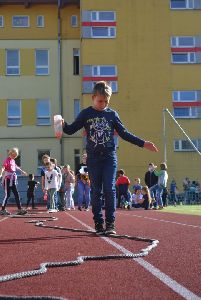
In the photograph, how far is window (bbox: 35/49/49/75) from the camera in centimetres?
4203

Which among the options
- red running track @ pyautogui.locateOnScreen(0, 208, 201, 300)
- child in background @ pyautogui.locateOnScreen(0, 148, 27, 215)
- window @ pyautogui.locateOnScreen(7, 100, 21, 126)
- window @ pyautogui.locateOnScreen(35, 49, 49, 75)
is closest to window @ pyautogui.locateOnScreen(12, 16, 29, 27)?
window @ pyautogui.locateOnScreen(35, 49, 49, 75)

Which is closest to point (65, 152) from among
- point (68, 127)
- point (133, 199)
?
point (133, 199)

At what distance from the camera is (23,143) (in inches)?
1630

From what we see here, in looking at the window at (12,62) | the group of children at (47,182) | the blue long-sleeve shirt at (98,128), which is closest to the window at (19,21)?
the window at (12,62)

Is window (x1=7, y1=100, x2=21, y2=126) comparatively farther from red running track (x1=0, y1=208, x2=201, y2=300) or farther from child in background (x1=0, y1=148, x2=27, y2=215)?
red running track (x1=0, y1=208, x2=201, y2=300)

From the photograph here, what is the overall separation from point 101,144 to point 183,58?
3527cm

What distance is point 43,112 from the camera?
41906mm

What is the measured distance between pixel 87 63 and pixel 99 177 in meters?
33.3

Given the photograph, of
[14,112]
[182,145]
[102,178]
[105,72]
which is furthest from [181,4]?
[102,178]

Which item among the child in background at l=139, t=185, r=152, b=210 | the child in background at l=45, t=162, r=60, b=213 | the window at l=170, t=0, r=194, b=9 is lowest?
the child in background at l=139, t=185, r=152, b=210

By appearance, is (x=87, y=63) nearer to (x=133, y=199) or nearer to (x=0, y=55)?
(x=0, y=55)

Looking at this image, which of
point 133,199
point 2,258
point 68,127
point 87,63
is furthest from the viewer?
point 87,63

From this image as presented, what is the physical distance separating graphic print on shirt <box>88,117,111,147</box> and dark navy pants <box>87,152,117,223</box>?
0.18m

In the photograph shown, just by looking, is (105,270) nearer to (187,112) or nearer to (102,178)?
(102,178)
